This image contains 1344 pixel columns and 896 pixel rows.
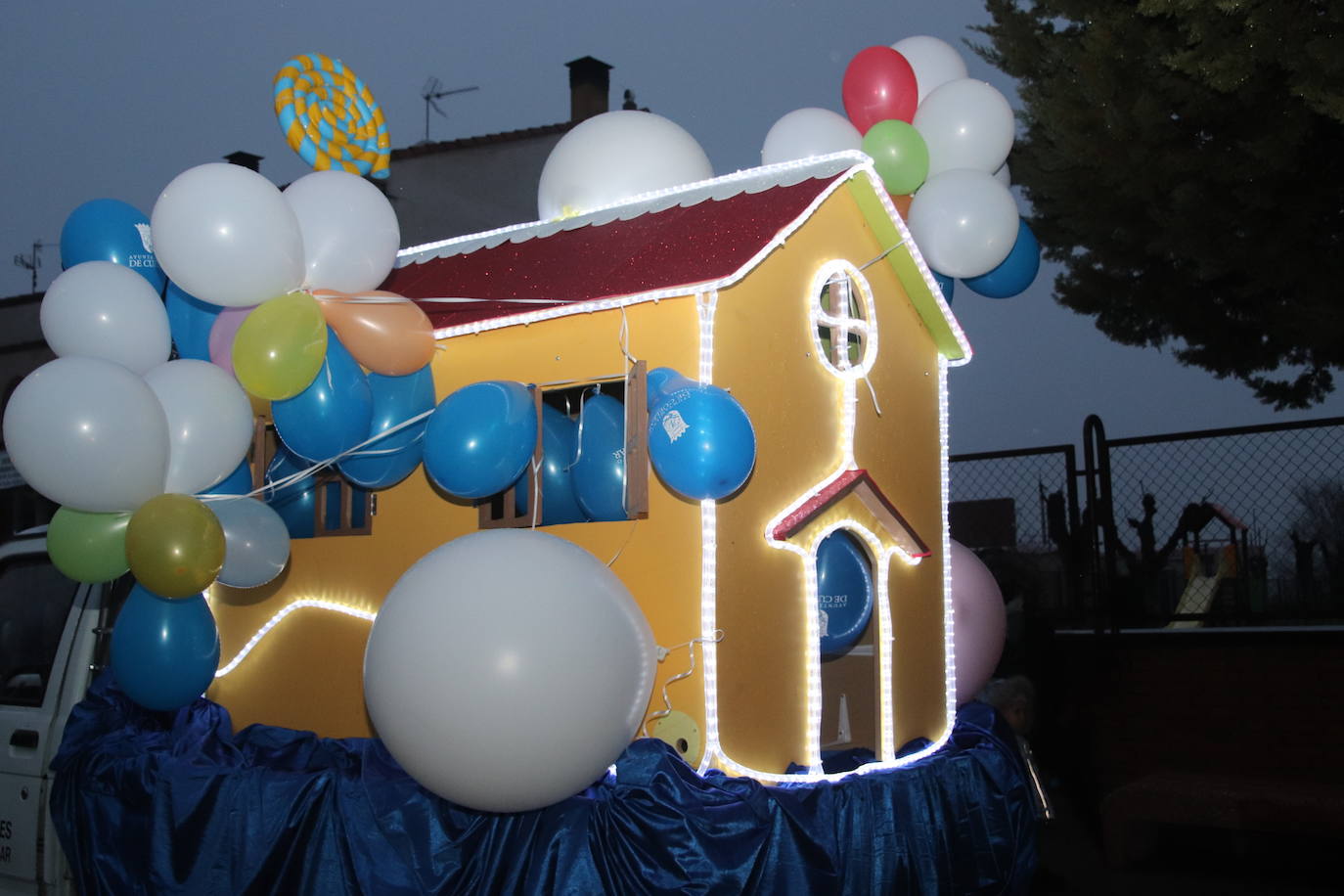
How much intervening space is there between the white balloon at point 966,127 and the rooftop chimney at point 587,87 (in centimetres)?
860

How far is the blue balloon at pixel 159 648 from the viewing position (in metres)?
4.74

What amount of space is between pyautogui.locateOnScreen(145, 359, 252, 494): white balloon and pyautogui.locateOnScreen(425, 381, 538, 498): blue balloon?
31.7 inches

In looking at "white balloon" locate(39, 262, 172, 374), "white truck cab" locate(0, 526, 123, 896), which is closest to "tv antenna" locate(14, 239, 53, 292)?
"white truck cab" locate(0, 526, 123, 896)

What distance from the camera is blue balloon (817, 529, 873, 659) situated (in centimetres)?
557

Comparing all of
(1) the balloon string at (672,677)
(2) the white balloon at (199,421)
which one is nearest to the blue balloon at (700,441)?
(1) the balloon string at (672,677)

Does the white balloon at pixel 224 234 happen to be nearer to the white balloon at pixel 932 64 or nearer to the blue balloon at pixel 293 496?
the blue balloon at pixel 293 496

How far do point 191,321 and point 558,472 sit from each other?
177 centimetres

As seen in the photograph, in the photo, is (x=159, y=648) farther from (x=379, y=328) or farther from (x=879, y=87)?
(x=879, y=87)

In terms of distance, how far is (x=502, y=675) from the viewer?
3873 millimetres

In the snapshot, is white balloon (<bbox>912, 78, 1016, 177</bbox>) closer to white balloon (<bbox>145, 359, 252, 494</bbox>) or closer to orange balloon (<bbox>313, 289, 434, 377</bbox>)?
orange balloon (<bbox>313, 289, 434, 377</bbox>)

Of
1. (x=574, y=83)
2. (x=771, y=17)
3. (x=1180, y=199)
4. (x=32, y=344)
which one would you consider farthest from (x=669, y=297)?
(x=771, y=17)

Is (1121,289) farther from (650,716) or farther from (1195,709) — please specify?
(650,716)

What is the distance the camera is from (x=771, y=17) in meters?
57.6

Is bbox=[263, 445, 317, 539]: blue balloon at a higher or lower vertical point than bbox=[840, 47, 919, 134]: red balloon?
lower
